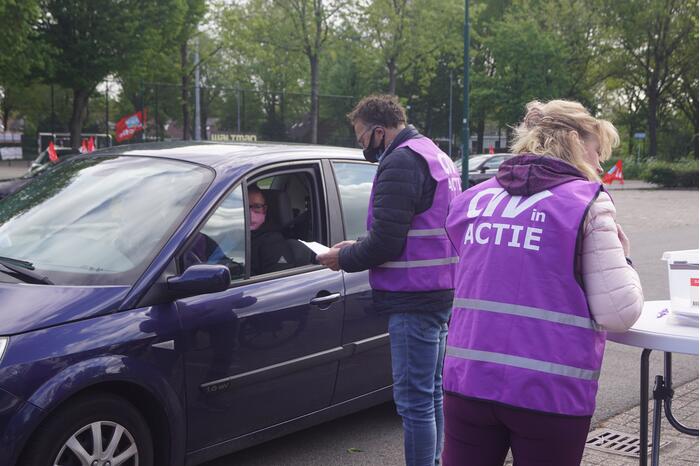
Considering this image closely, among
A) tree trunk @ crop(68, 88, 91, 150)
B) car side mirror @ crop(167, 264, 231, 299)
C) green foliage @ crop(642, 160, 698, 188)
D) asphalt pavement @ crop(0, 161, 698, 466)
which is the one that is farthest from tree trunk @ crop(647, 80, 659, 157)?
car side mirror @ crop(167, 264, 231, 299)

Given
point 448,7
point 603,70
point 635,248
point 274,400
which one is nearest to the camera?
point 274,400

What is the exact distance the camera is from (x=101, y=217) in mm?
3688

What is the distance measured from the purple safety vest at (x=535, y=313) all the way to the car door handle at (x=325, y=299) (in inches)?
66.9

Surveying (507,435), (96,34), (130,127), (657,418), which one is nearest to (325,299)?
(657,418)

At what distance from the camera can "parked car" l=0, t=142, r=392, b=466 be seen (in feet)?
9.87

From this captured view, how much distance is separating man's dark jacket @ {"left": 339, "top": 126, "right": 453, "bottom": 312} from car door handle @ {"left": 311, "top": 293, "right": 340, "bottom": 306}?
55 centimetres

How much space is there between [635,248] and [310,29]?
66.8ft

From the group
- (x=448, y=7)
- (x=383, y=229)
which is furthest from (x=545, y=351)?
(x=448, y=7)

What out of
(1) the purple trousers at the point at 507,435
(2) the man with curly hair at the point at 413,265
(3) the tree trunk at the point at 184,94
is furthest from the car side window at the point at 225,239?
(3) the tree trunk at the point at 184,94

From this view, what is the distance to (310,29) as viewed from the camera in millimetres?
31172

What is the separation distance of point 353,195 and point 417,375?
1.39m

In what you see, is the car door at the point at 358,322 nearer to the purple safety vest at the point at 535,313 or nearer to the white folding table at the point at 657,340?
the white folding table at the point at 657,340

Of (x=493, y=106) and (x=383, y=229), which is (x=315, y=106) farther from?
(x=383, y=229)

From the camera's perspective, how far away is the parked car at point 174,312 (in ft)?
9.87
